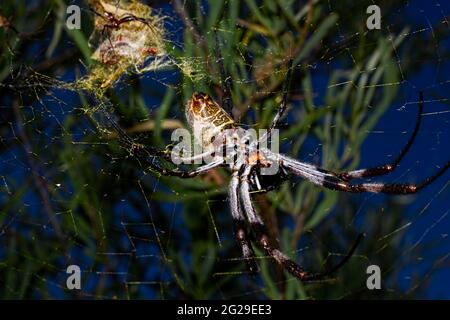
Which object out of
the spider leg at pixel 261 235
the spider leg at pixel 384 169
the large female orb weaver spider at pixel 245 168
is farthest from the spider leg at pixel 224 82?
the spider leg at pixel 384 169

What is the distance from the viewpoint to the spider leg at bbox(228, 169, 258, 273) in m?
1.48

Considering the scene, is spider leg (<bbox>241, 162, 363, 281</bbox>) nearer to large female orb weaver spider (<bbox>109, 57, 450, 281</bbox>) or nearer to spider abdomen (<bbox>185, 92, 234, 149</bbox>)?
large female orb weaver spider (<bbox>109, 57, 450, 281</bbox>)

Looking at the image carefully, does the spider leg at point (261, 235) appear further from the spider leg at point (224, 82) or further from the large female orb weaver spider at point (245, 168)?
the spider leg at point (224, 82)

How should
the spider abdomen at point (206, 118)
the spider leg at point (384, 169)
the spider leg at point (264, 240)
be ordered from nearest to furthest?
the spider leg at point (384, 169), the spider leg at point (264, 240), the spider abdomen at point (206, 118)

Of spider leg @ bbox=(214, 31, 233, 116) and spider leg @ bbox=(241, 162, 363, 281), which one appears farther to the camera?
spider leg @ bbox=(214, 31, 233, 116)

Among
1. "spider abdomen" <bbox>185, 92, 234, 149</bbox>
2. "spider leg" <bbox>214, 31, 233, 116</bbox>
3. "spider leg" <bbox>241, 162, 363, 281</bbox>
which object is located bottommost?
"spider leg" <bbox>241, 162, 363, 281</bbox>

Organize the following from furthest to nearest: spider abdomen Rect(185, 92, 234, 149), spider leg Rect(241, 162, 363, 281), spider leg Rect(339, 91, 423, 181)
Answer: spider abdomen Rect(185, 92, 234, 149), spider leg Rect(241, 162, 363, 281), spider leg Rect(339, 91, 423, 181)

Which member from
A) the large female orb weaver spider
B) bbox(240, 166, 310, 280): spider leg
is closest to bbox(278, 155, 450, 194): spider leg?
the large female orb weaver spider

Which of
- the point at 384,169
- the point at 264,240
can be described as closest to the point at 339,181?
the point at 384,169

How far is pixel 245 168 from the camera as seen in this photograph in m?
1.59

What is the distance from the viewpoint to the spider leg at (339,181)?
→ 48.9 inches

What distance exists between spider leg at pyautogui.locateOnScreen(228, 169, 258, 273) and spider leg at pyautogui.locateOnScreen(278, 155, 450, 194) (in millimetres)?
135

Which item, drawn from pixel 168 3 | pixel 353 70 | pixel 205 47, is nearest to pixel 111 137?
pixel 205 47

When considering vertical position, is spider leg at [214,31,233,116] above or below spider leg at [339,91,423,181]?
above
